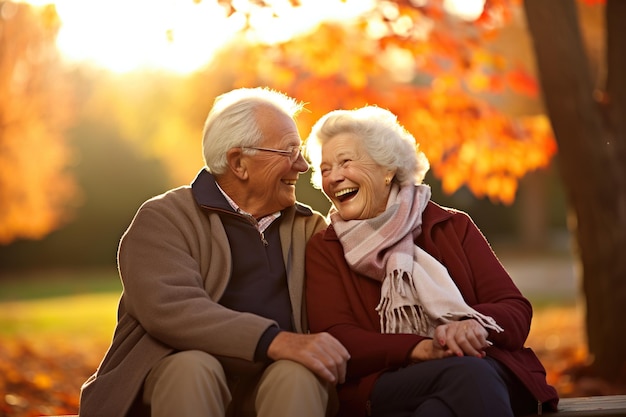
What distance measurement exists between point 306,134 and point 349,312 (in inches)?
282

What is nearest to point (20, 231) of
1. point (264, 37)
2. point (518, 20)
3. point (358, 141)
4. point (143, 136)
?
point (143, 136)

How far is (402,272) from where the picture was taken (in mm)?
3086

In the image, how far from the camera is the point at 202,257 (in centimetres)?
312

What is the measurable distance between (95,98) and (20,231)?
4.81 metres

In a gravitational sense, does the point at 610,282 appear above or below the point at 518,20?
below

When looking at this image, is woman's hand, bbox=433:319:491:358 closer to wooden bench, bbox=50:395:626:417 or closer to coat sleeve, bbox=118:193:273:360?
wooden bench, bbox=50:395:626:417

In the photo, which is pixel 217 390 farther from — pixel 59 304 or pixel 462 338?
pixel 59 304

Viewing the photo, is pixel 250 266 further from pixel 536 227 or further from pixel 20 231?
pixel 536 227

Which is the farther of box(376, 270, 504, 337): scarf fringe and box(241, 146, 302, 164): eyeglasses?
box(241, 146, 302, 164): eyeglasses

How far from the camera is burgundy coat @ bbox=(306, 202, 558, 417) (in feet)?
9.77

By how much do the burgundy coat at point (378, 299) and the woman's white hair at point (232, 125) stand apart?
0.44m

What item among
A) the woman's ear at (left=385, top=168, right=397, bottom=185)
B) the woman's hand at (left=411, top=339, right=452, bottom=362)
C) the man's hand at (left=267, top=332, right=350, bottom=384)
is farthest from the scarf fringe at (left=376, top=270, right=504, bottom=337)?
the woman's ear at (left=385, top=168, right=397, bottom=185)

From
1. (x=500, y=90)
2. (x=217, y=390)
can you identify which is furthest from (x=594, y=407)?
(x=500, y=90)

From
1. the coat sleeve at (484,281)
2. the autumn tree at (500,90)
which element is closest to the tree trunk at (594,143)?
the autumn tree at (500,90)
